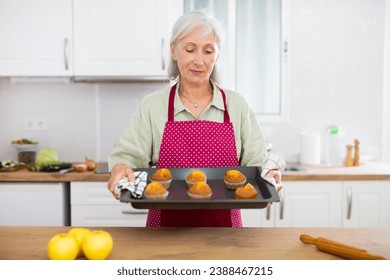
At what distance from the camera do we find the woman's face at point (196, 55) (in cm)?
191

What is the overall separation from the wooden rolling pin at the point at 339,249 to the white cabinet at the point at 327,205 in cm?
148

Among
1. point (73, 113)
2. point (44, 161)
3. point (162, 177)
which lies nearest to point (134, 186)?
point (162, 177)

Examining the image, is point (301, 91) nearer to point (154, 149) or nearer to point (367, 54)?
point (367, 54)

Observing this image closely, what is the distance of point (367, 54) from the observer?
11.8 ft

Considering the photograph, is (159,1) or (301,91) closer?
(159,1)

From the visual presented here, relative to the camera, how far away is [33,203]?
9.76 feet

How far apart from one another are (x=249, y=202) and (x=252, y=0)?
243 cm

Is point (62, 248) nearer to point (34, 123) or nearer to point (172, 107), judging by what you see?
point (172, 107)

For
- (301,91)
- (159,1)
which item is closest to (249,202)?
(159,1)

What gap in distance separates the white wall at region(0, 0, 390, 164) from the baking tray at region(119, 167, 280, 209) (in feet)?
5.53

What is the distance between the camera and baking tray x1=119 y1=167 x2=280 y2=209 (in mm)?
Answer: 1529

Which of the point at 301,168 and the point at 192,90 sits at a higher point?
the point at 192,90

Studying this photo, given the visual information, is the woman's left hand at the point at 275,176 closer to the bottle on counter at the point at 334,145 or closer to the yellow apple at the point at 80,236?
the yellow apple at the point at 80,236

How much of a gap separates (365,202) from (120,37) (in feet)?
6.17
